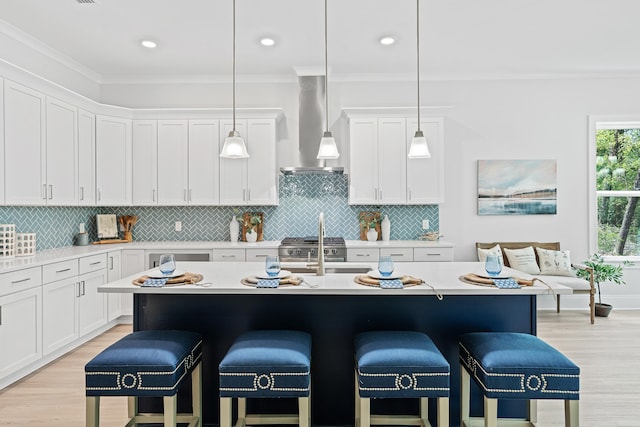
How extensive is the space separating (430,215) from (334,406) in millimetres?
3154

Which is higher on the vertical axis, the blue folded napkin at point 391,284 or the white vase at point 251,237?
the white vase at point 251,237

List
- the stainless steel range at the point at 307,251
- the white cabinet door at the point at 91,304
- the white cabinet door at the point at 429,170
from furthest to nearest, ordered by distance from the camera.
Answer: the white cabinet door at the point at 429,170
the stainless steel range at the point at 307,251
the white cabinet door at the point at 91,304

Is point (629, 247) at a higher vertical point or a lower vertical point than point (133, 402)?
higher

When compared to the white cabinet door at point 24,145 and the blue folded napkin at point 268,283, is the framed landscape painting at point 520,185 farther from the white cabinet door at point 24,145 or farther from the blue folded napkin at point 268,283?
the white cabinet door at point 24,145

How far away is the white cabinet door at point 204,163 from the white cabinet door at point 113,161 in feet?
2.35

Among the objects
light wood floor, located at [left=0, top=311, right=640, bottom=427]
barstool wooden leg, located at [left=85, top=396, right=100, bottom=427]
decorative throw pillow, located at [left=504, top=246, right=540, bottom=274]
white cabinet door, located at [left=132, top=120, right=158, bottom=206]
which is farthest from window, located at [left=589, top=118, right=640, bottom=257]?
barstool wooden leg, located at [left=85, top=396, right=100, bottom=427]

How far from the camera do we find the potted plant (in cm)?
457

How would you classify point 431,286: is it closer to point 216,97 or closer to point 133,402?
point 133,402

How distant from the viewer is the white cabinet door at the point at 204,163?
4730 mm

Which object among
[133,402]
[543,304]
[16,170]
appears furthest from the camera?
[543,304]

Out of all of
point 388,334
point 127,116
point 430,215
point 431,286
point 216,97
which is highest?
point 216,97

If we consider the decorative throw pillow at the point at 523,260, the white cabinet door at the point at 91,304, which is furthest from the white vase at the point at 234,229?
the decorative throw pillow at the point at 523,260

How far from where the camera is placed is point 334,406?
236cm

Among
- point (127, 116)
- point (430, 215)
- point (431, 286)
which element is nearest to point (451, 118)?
point (430, 215)
